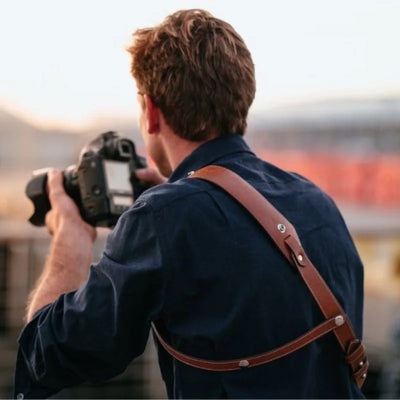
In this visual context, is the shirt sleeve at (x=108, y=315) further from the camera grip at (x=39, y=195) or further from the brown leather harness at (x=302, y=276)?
the camera grip at (x=39, y=195)

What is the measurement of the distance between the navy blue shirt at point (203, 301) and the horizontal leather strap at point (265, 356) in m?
0.01

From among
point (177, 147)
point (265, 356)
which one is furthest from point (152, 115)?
point (265, 356)

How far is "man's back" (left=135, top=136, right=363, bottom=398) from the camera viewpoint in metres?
1.42

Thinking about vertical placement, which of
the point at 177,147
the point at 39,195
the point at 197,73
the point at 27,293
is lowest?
the point at 27,293

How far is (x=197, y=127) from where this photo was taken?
1.57 m

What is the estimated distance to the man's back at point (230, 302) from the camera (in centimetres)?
142

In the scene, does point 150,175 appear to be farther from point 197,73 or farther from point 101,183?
point 197,73

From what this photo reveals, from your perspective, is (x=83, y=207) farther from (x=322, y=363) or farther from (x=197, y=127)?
(x=322, y=363)

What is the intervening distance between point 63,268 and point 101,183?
0.23 metres

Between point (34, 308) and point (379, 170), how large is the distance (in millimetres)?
6750

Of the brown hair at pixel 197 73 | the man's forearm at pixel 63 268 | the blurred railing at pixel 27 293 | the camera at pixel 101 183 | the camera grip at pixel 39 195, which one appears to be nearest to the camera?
the brown hair at pixel 197 73

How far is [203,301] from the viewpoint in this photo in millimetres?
1431

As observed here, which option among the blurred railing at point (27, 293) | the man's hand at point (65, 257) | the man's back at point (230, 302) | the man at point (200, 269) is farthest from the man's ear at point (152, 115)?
the blurred railing at point (27, 293)

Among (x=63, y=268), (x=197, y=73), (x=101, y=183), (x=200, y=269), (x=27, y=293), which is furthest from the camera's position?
(x=27, y=293)
